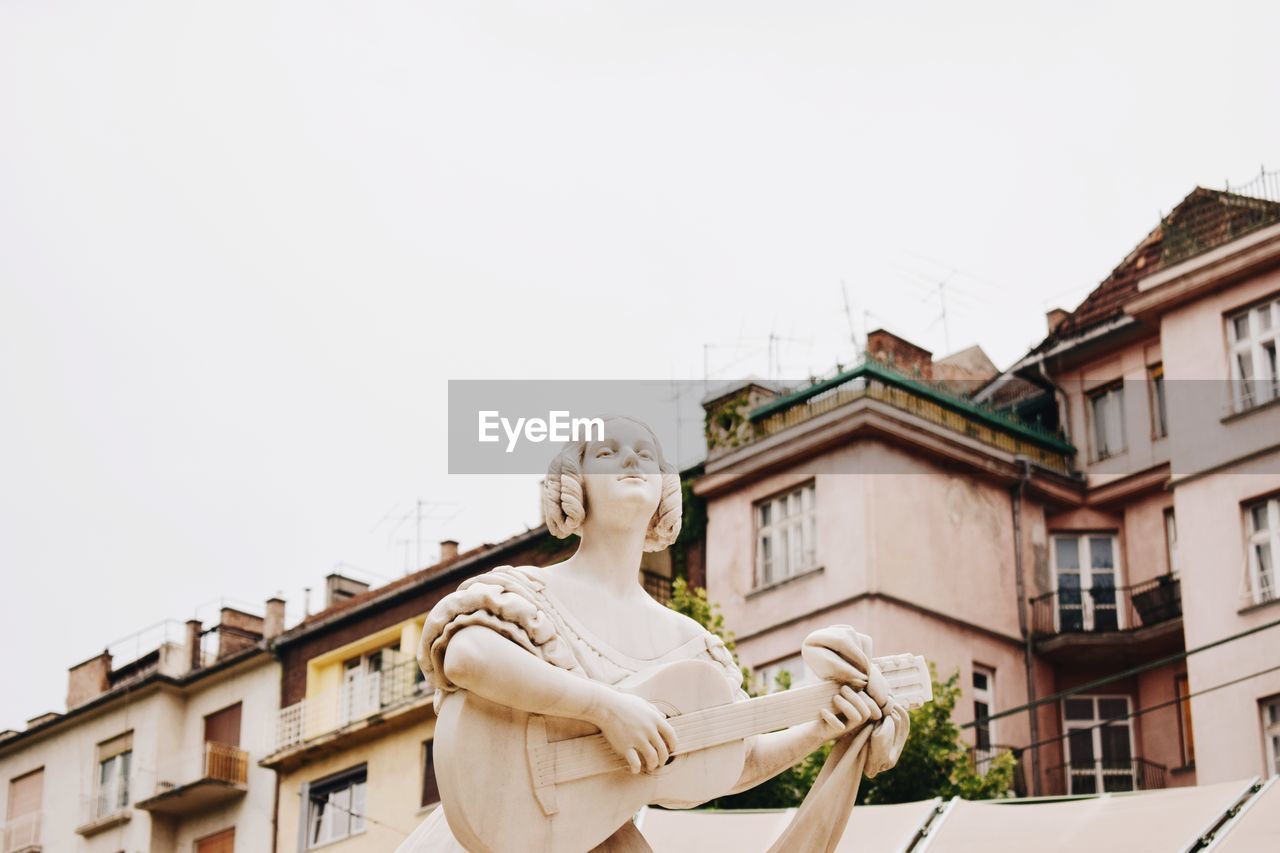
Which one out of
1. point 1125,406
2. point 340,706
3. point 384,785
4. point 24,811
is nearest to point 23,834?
point 24,811

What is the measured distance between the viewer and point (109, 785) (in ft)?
142

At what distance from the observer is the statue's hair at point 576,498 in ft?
25.8

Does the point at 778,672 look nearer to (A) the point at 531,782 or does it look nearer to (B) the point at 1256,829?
(B) the point at 1256,829

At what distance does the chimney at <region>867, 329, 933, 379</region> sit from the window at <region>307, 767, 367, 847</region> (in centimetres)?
1167

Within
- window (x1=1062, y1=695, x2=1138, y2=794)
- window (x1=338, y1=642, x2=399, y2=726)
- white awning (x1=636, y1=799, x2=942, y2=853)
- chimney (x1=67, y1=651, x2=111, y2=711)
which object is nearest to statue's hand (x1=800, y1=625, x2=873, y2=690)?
white awning (x1=636, y1=799, x2=942, y2=853)

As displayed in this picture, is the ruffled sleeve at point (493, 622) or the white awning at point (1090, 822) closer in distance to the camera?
the ruffled sleeve at point (493, 622)

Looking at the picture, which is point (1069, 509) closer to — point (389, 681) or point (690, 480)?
point (690, 480)

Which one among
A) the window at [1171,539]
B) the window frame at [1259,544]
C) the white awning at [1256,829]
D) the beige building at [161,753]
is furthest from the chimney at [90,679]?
the white awning at [1256,829]

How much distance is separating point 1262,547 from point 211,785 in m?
20.3

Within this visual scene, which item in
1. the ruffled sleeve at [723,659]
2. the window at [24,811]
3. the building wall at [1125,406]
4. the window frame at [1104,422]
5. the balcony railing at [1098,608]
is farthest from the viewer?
the window at [24,811]

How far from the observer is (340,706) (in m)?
39.6

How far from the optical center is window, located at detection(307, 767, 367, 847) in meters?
38.1

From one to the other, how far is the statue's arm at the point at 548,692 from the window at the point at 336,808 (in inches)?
1234

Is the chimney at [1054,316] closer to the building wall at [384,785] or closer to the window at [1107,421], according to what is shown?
the window at [1107,421]
